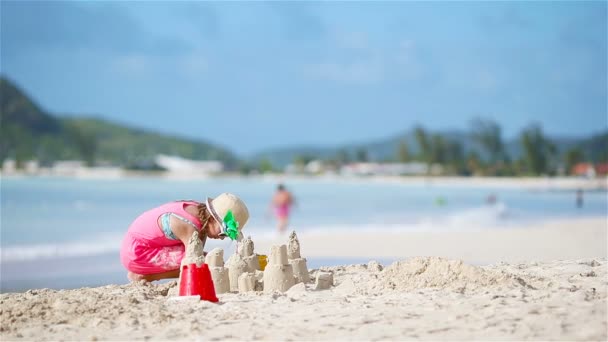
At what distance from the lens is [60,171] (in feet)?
562

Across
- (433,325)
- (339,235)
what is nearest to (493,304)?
(433,325)

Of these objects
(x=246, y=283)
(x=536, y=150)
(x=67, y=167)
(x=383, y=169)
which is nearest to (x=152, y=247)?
(x=246, y=283)

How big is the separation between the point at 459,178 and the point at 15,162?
103m

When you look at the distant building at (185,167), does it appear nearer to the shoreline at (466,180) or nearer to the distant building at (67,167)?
the shoreline at (466,180)

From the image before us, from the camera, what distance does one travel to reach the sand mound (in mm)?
5660

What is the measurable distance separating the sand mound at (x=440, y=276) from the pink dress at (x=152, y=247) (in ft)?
6.31

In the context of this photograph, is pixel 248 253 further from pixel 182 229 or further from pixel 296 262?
pixel 182 229

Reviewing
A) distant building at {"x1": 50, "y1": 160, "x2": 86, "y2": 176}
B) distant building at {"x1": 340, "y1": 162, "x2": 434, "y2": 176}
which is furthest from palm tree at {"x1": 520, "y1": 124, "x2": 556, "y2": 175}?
distant building at {"x1": 50, "y1": 160, "x2": 86, "y2": 176}

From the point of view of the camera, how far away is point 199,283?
18.2ft

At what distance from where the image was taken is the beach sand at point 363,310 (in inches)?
176

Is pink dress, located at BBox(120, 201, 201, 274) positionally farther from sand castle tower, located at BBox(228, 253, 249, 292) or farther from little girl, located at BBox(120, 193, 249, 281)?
sand castle tower, located at BBox(228, 253, 249, 292)

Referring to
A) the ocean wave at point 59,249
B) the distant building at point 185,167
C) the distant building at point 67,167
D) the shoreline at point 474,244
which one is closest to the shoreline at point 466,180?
the distant building at point 67,167

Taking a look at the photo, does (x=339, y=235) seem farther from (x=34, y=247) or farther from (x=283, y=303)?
(x=283, y=303)

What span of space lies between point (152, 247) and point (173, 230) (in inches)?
15.9
